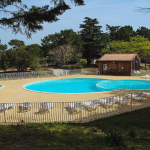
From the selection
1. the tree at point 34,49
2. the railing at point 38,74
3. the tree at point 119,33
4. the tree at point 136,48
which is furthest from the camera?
the tree at point 119,33

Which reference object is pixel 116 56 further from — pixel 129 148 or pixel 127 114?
pixel 129 148

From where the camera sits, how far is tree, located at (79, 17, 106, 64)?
4106 cm

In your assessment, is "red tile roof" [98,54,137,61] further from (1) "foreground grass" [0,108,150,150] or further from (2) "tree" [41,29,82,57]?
(1) "foreground grass" [0,108,150,150]

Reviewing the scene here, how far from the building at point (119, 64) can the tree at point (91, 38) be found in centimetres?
1172

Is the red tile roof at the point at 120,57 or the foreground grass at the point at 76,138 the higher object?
the red tile roof at the point at 120,57

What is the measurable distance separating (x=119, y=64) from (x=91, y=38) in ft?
51.6

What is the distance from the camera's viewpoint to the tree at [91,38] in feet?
135

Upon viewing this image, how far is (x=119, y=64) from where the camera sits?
28.1m

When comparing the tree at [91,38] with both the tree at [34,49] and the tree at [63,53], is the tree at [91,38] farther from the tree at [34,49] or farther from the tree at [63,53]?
the tree at [34,49]

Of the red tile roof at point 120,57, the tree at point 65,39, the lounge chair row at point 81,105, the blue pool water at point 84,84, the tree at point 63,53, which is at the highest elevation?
the tree at point 65,39

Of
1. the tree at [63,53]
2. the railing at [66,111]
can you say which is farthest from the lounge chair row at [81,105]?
the tree at [63,53]

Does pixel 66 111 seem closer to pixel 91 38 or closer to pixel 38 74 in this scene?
pixel 38 74

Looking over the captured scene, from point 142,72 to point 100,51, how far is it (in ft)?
53.1

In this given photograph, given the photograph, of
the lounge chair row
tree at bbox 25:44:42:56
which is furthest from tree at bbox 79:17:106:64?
the lounge chair row
